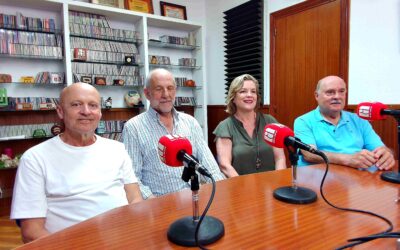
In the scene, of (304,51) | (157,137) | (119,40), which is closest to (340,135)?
(157,137)

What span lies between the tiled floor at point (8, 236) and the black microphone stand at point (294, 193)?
2.37 m

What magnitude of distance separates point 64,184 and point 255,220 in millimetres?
827

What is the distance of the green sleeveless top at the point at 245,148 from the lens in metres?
2.02

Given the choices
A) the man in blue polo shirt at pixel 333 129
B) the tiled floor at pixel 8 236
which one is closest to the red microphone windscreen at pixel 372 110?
the man in blue polo shirt at pixel 333 129

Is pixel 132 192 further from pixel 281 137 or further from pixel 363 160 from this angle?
pixel 363 160

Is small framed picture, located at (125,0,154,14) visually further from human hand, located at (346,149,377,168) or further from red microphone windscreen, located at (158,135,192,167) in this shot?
red microphone windscreen, located at (158,135,192,167)

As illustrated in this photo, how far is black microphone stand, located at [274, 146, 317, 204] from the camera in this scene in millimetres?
1048

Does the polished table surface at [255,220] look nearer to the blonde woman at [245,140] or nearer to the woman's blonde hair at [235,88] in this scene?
the blonde woman at [245,140]

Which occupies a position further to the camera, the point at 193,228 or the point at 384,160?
the point at 384,160

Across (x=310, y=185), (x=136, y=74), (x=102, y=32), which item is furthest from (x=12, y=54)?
(x=310, y=185)

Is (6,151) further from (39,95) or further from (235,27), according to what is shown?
(235,27)

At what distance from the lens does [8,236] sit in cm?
265

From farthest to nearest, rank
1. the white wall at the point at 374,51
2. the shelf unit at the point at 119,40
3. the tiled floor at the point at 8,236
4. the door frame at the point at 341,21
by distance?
the shelf unit at the point at 119,40
the door frame at the point at 341,21
the white wall at the point at 374,51
the tiled floor at the point at 8,236

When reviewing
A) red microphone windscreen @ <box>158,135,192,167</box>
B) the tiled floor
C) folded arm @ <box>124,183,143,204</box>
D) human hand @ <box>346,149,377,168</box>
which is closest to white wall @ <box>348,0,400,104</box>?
human hand @ <box>346,149,377,168</box>
